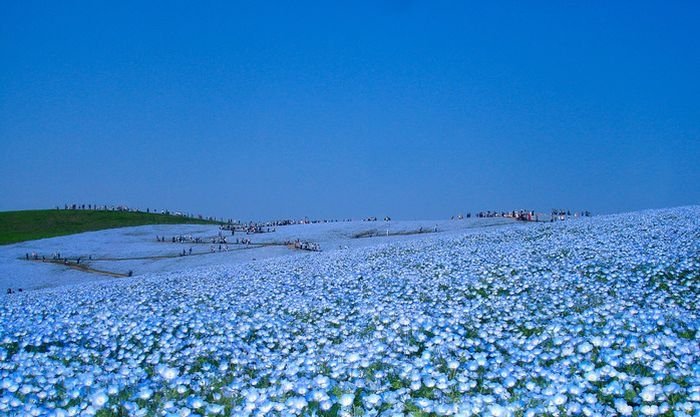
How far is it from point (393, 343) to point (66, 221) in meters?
74.8

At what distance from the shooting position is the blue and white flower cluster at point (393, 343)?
21.6ft

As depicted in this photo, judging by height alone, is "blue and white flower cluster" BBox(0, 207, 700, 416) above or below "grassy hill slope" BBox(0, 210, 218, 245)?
below

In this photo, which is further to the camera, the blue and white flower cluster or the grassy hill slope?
the grassy hill slope

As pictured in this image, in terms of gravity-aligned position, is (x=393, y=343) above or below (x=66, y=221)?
below

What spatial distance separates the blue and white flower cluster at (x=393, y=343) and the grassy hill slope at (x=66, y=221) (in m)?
56.6

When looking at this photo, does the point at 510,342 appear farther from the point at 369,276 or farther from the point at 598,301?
the point at 369,276

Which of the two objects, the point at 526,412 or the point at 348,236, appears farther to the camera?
the point at 348,236

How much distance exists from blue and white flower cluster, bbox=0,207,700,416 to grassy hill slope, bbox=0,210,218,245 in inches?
2227

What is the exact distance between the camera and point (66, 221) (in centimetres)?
7500

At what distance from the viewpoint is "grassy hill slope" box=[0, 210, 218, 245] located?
227ft

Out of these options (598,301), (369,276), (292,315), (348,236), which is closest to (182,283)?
(369,276)

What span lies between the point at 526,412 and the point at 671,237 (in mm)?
16108

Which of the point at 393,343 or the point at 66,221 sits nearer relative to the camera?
the point at 393,343

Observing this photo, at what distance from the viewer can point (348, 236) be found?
160 feet
